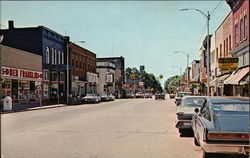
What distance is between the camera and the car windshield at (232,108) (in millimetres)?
7812

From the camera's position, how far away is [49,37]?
152 ft

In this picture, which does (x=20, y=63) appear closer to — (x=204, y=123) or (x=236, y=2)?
(x=236, y=2)

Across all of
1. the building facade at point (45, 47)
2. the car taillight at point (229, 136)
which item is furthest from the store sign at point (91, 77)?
the car taillight at point (229, 136)

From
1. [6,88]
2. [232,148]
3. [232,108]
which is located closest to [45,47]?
[6,88]

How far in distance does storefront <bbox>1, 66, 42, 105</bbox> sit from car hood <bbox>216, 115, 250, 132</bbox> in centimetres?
2808

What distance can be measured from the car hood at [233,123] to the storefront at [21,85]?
28082mm

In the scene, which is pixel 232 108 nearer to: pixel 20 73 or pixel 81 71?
pixel 20 73


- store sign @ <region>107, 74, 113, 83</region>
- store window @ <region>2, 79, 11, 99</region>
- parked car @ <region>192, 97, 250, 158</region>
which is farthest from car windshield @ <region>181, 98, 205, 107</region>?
store sign @ <region>107, 74, 113, 83</region>

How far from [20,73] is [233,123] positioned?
32.5m

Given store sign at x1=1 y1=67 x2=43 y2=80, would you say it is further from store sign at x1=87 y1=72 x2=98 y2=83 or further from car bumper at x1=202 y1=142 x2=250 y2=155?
car bumper at x1=202 y1=142 x2=250 y2=155

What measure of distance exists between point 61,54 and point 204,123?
46.2m

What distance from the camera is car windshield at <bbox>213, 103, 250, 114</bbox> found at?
308 inches

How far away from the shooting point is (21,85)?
123ft

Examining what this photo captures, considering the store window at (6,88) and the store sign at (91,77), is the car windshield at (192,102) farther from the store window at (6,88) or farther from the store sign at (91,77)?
the store sign at (91,77)
